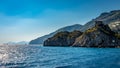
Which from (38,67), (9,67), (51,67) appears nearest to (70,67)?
(51,67)

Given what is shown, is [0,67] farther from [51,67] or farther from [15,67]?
Answer: [51,67]

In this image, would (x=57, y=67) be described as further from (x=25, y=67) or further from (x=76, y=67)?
(x=25, y=67)

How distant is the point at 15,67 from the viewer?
7038 centimetres

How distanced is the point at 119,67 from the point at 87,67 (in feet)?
34.1

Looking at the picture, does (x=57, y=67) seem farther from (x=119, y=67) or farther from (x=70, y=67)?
(x=119, y=67)

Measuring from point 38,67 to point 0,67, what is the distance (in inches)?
517

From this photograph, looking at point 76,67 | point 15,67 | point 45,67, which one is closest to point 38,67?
point 45,67

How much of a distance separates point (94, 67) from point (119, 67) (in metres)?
8.08

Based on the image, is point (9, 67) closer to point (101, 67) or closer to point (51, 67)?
point (51, 67)

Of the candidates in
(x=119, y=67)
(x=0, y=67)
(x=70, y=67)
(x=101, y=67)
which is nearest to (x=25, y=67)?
(x=0, y=67)

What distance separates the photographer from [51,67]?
7000cm

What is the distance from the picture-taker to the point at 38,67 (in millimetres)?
70250

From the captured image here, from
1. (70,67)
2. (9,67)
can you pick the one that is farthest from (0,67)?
(70,67)

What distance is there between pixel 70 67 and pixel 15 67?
18713 millimetres
